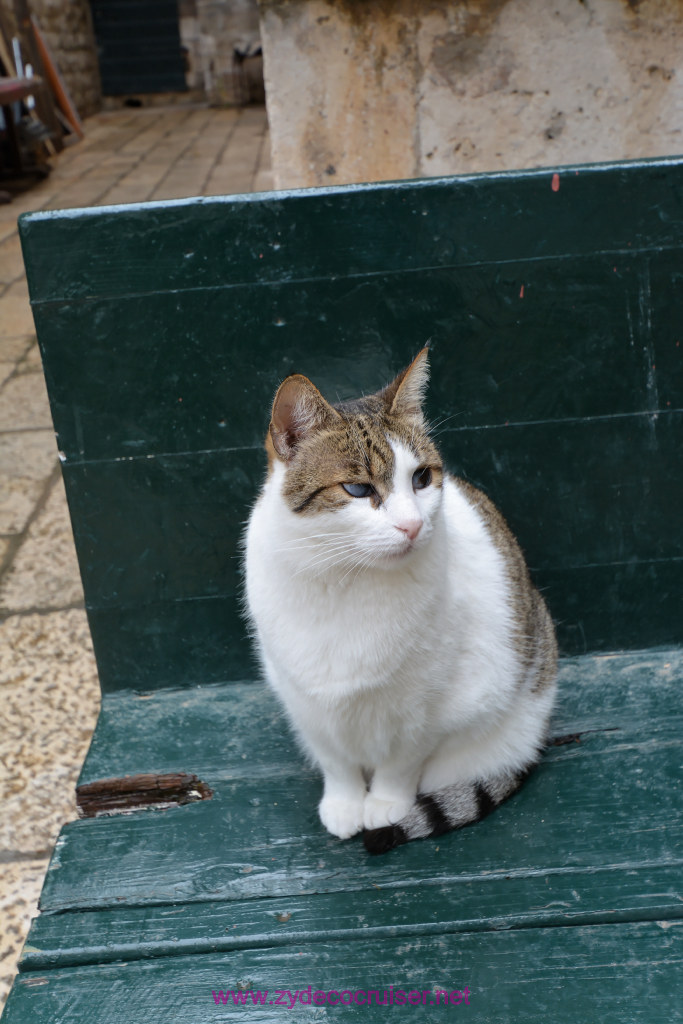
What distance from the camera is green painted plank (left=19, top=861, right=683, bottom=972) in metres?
1.53

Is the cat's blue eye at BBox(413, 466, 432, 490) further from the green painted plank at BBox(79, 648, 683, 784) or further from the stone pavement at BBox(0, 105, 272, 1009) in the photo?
the stone pavement at BBox(0, 105, 272, 1009)

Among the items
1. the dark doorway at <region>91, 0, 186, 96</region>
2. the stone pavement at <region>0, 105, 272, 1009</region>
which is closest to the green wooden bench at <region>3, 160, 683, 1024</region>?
the stone pavement at <region>0, 105, 272, 1009</region>

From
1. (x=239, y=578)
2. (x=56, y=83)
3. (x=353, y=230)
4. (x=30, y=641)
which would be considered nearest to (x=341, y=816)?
(x=239, y=578)

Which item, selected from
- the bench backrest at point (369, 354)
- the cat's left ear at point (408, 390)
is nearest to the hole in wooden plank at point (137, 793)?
the bench backrest at point (369, 354)

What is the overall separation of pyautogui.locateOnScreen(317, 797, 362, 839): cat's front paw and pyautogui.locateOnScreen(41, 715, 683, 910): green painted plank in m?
0.02

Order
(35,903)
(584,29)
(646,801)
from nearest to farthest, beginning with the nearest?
(646,801) < (35,903) < (584,29)

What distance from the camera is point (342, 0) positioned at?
243cm

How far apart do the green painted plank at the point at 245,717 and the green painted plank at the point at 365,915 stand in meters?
0.36

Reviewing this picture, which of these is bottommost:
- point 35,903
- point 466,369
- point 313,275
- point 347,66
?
point 35,903

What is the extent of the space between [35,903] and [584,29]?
2582 millimetres

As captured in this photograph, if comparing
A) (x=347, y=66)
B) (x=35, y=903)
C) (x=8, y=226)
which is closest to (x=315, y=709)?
(x=35, y=903)

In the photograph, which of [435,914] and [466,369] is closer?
[435,914]

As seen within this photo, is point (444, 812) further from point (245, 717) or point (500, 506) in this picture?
point (500, 506)

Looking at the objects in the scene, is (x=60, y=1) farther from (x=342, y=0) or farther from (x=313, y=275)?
(x=313, y=275)
